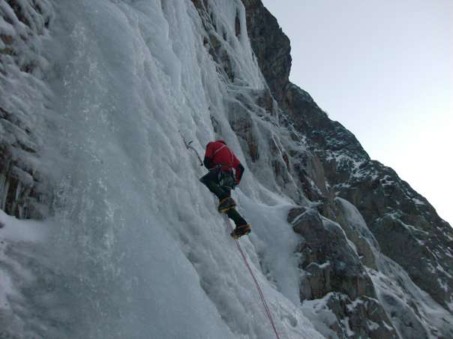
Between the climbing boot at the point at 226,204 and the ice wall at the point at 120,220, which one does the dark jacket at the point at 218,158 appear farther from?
the climbing boot at the point at 226,204

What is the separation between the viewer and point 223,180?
264 inches

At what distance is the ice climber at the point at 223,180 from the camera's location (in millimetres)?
6520

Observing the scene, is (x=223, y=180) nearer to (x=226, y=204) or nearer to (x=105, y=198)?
(x=226, y=204)

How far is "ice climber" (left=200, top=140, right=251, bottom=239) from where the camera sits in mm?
6520

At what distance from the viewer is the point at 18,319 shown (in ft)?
10.3

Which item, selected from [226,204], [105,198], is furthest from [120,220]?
[226,204]

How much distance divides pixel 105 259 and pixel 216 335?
1222 mm

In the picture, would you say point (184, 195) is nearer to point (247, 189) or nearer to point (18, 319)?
point (18, 319)

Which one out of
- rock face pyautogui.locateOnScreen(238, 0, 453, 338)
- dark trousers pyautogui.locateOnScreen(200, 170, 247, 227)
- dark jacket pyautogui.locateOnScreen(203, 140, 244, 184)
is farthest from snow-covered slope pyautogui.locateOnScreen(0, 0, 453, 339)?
rock face pyautogui.locateOnScreen(238, 0, 453, 338)

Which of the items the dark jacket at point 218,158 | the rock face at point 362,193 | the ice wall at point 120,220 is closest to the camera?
the ice wall at point 120,220

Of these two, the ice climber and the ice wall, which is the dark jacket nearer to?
the ice climber

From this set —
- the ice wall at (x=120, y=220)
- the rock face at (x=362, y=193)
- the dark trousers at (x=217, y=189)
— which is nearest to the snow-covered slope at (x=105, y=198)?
the ice wall at (x=120, y=220)

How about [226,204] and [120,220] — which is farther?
[226,204]

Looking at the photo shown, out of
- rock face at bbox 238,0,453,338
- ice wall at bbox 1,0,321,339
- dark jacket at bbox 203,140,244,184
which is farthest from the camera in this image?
rock face at bbox 238,0,453,338
